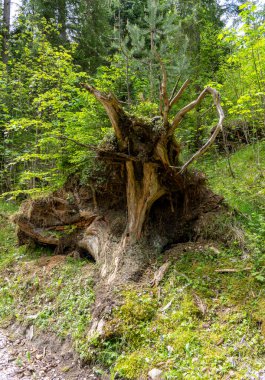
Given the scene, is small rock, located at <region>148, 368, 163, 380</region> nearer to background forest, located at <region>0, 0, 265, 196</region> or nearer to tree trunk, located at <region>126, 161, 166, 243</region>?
tree trunk, located at <region>126, 161, 166, 243</region>

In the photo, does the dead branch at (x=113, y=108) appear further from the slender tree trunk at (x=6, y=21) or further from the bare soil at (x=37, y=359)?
the slender tree trunk at (x=6, y=21)

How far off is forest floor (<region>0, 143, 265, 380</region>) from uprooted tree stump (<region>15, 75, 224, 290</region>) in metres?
0.36

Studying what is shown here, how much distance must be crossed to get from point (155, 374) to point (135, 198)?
8.43ft

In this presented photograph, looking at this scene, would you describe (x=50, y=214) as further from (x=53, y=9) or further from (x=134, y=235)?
(x=53, y=9)

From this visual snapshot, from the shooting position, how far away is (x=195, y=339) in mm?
3039

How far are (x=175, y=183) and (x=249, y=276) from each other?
1.81 m

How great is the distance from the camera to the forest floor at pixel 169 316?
2.88 metres

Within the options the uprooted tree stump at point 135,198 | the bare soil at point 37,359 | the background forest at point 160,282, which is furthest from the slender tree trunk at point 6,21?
the bare soil at point 37,359

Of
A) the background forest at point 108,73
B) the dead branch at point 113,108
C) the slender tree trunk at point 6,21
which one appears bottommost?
the dead branch at point 113,108

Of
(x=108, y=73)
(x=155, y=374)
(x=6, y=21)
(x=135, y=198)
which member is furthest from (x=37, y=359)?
(x=6, y=21)

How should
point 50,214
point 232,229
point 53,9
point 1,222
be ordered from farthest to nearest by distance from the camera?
point 53,9 → point 1,222 → point 50,214 → point 232,229

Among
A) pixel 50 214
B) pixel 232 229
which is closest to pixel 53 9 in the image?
pixel 50 214

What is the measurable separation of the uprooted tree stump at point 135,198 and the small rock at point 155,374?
1.47 metres

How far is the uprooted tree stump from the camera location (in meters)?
4.13
